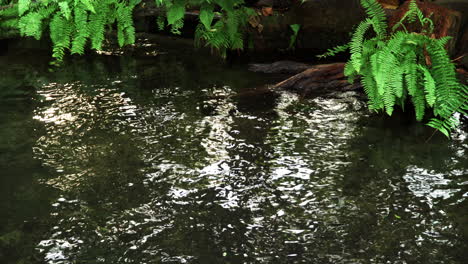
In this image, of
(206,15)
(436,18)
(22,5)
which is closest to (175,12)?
(206,15)

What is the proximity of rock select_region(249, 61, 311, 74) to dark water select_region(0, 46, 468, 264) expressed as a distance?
0.85 m

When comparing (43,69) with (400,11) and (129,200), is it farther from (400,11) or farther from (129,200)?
(400,11)

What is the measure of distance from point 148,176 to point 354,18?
14.8 feet

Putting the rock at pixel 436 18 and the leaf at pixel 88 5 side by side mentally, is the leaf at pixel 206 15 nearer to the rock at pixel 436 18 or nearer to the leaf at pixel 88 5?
the leaf at pixel 88 5

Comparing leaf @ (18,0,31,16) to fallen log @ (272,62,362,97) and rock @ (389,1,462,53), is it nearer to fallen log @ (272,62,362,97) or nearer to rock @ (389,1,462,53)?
fallen log @ (272,62,362,97)

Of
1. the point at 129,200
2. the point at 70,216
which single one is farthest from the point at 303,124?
the point at 70,216

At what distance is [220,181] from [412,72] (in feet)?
7.81

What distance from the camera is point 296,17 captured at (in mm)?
7867

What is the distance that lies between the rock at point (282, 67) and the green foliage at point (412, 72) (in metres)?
1.72

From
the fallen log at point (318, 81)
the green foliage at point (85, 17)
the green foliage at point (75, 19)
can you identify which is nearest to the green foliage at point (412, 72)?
the fallen log at point (318, 81)

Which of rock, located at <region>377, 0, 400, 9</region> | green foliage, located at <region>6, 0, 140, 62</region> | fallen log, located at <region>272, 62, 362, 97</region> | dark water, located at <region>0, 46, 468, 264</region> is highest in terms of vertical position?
rock, located at <region>377, 0, 400, 9</region>

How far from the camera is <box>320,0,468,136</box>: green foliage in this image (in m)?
5.03

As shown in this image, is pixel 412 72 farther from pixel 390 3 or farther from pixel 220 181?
pixel 390 3

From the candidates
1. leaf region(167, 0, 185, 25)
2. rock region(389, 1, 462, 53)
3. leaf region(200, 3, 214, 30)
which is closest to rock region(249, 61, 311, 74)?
leaf region(200, 3, 214, 30)
